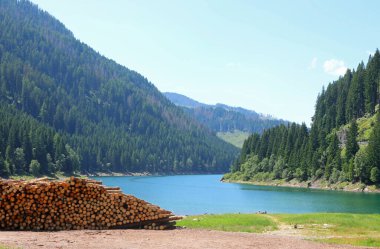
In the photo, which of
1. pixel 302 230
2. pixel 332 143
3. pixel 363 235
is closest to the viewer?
pixel 363 235

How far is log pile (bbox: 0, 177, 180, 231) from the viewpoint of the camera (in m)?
33.8

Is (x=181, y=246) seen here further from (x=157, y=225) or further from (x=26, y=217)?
(x=26, y=217)

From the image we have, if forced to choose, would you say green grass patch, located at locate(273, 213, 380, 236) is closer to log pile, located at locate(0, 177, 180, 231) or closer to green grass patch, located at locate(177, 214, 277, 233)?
green grass patch, located at locate(177, 214, 277, 233)

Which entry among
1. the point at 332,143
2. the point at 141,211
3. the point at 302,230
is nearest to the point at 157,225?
the point at 141,211

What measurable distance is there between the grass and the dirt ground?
15.8ft

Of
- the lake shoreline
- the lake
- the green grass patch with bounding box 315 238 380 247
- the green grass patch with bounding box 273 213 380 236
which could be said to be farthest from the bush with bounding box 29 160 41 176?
the green grass patch with bounding box 315 238 380 247

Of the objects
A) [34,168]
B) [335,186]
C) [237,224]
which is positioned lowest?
[237,224]

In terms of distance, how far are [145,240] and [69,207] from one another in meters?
7.72

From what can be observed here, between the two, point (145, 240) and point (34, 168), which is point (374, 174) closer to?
point (34, 168)

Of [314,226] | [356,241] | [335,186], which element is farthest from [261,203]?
[356,241]

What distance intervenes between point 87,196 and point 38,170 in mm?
164043

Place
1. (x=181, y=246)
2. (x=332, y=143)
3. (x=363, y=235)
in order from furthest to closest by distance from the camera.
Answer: (x=332, y=143), (x=363, y=235), (x=181, y=246)

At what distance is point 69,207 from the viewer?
34625 millimetres

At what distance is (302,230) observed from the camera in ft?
135
